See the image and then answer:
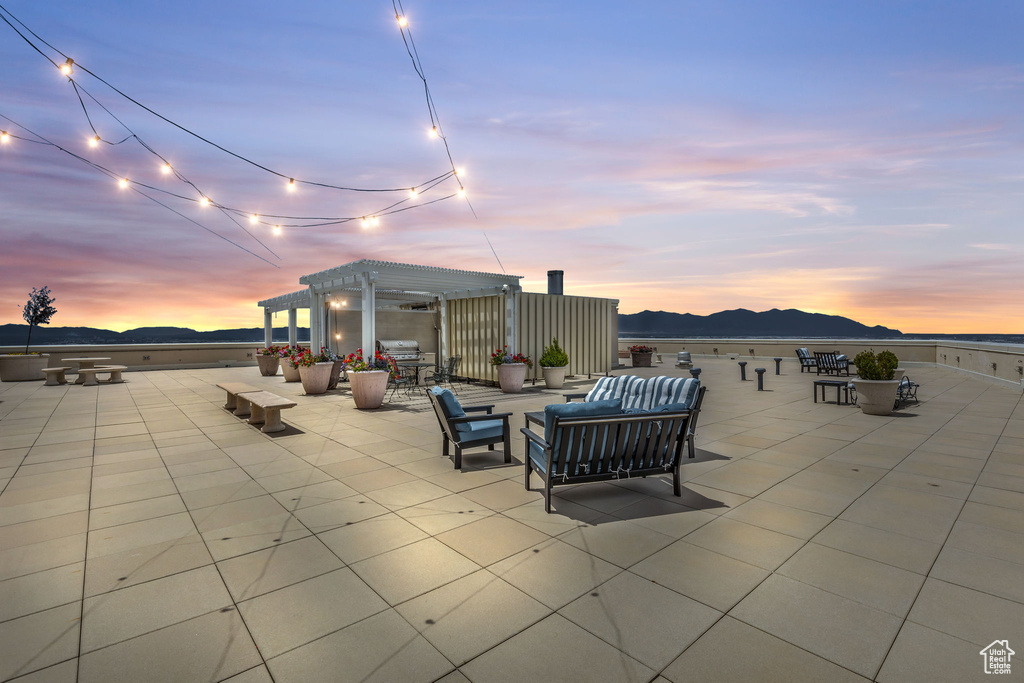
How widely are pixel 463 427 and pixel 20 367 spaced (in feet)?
61.6

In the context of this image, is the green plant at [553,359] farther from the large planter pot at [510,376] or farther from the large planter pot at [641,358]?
the large planter pot at [641,358]

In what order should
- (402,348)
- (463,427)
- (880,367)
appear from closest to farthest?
(463,427) → (880,367) → (402,348)

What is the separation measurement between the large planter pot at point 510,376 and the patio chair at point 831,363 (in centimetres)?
998

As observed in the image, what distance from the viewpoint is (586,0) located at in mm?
6992

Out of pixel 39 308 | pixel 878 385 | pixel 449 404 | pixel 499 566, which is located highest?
pixel 39 308

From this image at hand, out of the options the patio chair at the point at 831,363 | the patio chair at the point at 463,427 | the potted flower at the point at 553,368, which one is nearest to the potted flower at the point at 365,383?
the patio chair at the point at 463,427

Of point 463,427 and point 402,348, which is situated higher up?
point 402,348

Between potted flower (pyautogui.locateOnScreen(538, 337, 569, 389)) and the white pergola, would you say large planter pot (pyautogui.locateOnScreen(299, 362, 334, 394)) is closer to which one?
the white pergola

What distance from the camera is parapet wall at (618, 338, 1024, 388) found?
11.2 metres

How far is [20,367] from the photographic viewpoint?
50.4 feet

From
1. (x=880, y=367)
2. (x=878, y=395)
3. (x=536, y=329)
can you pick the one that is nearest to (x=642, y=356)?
(x=536, y=329)

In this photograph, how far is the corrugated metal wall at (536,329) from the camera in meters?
13.5

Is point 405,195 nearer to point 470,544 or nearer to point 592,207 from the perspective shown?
point 592,207

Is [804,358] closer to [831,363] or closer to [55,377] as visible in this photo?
[831,363]
